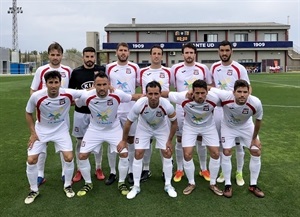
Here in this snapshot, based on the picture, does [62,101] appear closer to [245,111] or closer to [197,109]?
[197,109]

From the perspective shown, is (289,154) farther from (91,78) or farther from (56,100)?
(56,100)

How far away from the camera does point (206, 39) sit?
4853 cm

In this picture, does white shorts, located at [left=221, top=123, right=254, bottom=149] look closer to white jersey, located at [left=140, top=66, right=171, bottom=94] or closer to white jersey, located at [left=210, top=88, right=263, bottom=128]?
white jersey, located at [left=210, top=88, right=263, bottom=128]

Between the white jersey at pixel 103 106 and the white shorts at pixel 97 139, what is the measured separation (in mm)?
75

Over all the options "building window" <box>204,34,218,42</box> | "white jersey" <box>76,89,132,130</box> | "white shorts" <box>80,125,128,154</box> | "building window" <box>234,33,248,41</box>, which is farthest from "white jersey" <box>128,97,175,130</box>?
"building window" <box>234,33,248,41</box>

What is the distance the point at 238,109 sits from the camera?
437cm

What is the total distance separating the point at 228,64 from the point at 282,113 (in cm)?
608

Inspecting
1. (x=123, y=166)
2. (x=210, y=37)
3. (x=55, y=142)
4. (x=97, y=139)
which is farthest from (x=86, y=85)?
(x=210, y=37)

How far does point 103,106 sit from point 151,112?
0.66 m

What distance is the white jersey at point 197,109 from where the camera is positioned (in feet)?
14.5

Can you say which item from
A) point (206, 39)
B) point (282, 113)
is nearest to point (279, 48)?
point (206, 39)

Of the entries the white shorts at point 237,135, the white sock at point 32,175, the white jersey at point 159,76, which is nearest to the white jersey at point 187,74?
the white jersey at point 159,76

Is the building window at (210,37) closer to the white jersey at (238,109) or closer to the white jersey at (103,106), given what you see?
the white jersey at (238,109)

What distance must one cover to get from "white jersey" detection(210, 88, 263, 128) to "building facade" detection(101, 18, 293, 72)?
42.2 meters
